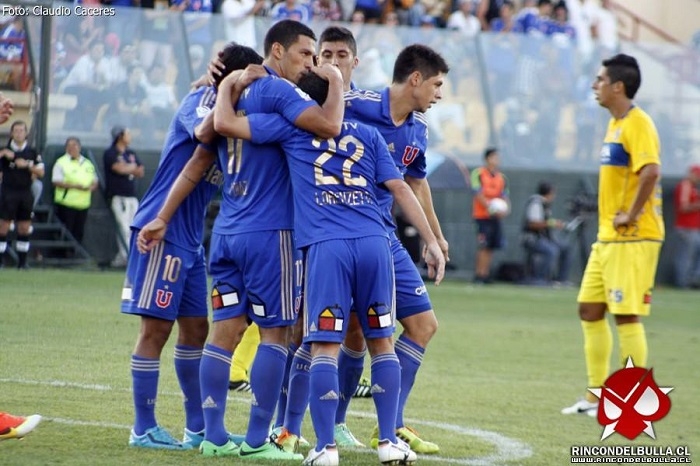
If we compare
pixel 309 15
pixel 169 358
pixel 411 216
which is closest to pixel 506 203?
pixel 309 15

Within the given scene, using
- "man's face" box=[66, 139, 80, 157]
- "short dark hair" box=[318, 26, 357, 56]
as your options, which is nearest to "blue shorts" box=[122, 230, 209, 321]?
"short dark hair" box=[318, 26, 357, 56]

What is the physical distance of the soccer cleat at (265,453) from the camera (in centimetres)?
641

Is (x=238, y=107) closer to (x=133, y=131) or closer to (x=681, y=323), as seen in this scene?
(x=681, y=323)

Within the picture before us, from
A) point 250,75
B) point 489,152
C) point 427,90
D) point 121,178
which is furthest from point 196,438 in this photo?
point 489,152

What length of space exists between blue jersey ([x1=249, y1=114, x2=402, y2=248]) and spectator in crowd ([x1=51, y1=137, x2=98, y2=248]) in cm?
1386

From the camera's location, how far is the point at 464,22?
25.4 meters

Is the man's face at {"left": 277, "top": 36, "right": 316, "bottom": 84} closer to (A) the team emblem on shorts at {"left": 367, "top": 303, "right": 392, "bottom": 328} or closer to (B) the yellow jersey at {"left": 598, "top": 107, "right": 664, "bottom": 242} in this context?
(A) the team emblem on shorts at {"left": 367, "top": 303, "right": 392, "bottom": 328}

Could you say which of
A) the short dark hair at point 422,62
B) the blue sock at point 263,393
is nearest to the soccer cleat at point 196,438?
the blue sock at point 263,393

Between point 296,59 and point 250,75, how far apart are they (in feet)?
1.03

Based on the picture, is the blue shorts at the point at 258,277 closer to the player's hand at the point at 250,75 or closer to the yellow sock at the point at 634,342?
the player's hand at the point at 250,75

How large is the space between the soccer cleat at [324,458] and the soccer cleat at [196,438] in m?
0.69

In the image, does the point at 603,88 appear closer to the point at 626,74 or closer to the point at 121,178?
the point at 626,74

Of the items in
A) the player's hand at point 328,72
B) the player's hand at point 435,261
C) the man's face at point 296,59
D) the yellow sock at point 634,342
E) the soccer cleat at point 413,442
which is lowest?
the soccer cleat at point 413,442

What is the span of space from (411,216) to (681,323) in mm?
12160
